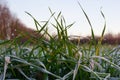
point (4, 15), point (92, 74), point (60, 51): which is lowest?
point (92, 74)

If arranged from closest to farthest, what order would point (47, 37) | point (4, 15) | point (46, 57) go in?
point (46, 57) < point (47, 37) < point (4, 15)

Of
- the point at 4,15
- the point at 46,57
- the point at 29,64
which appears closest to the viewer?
the point at 29,64

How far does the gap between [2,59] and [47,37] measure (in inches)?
10.4

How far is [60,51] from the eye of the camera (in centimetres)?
145

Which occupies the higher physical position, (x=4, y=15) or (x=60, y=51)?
(x=4, y=15)

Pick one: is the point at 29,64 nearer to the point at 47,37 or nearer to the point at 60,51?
the point at 60,51

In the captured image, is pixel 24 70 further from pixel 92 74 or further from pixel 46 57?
pixel 92 74

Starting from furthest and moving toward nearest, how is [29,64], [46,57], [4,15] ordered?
[4,15]
[46,57]
[29,64]

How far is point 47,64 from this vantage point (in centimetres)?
142

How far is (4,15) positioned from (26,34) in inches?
1114

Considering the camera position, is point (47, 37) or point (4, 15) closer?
point (47, 37)

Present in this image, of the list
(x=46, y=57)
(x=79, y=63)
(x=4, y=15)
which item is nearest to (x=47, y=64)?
(x=46, y=57)

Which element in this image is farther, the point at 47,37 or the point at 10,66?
the point at 47,37

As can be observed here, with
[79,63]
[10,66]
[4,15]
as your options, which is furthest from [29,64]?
[4,15]
